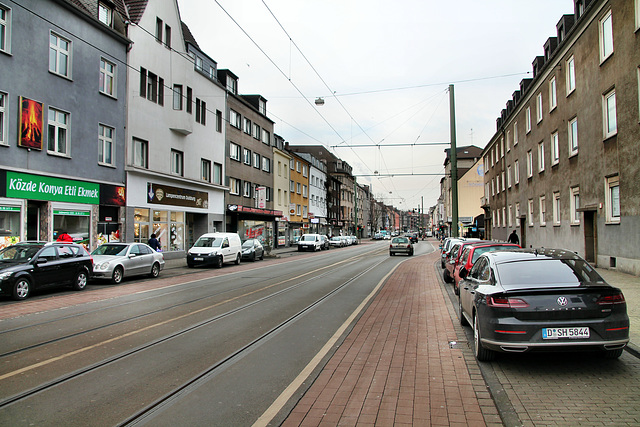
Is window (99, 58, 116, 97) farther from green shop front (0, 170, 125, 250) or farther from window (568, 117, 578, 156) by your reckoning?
window (568, 117, 578, 156)

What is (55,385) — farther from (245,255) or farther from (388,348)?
(245,255)

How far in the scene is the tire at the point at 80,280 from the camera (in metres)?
13.5

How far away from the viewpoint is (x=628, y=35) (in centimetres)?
1411

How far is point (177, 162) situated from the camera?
2847 cm

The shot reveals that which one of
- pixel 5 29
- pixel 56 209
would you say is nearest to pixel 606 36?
pixel 5 29

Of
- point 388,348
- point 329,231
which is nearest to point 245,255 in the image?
point 388,348

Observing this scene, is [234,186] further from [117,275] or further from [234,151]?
[117,275]

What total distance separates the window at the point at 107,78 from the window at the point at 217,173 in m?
11.7

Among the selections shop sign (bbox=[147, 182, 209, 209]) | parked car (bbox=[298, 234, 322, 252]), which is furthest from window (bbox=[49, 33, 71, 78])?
parked car (bbox=[298, 234, 322, 252])

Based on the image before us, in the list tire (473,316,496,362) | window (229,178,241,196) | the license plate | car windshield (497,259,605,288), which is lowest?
tire (473,316,496,362)

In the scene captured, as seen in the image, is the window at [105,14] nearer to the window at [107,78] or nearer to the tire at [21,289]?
the window at [107,78]

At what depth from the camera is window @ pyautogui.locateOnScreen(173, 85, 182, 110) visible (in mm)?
27516

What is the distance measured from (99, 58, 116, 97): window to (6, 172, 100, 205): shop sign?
186 inches

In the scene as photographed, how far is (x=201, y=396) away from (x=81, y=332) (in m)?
4.16
